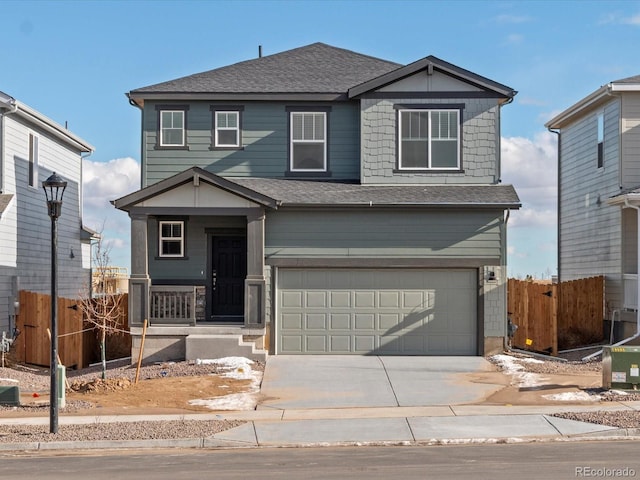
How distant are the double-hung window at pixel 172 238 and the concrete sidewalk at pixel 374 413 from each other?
14.3ft

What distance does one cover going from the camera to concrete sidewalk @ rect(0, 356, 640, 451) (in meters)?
13.9

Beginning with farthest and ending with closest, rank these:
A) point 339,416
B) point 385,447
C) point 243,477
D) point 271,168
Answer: point 271,168 < point 339,416 < point 385,447 < point 243,477

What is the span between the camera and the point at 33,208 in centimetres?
2784

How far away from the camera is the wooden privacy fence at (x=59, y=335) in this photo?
24125 millimetres

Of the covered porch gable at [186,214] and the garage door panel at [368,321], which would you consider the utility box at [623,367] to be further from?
the covered porch gable at [186,214]

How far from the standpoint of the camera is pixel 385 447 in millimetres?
13508

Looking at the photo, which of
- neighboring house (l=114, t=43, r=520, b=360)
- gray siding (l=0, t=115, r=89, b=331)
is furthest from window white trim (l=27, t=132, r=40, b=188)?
neighboring house (l=114, t=43, r=520, b=360)

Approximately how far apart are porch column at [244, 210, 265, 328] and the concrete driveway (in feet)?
3.95

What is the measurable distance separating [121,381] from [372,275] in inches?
299

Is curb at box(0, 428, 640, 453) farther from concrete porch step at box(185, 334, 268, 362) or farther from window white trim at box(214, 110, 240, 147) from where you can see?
window white trim at box(214, 110, 240, 147)

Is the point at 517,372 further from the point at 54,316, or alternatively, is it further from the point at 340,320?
the point at 54,316

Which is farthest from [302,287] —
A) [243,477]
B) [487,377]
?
[243,477]

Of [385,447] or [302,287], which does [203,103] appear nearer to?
[302,287]

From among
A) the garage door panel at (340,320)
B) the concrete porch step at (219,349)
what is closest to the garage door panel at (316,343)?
the garage door panel at (340,320)
